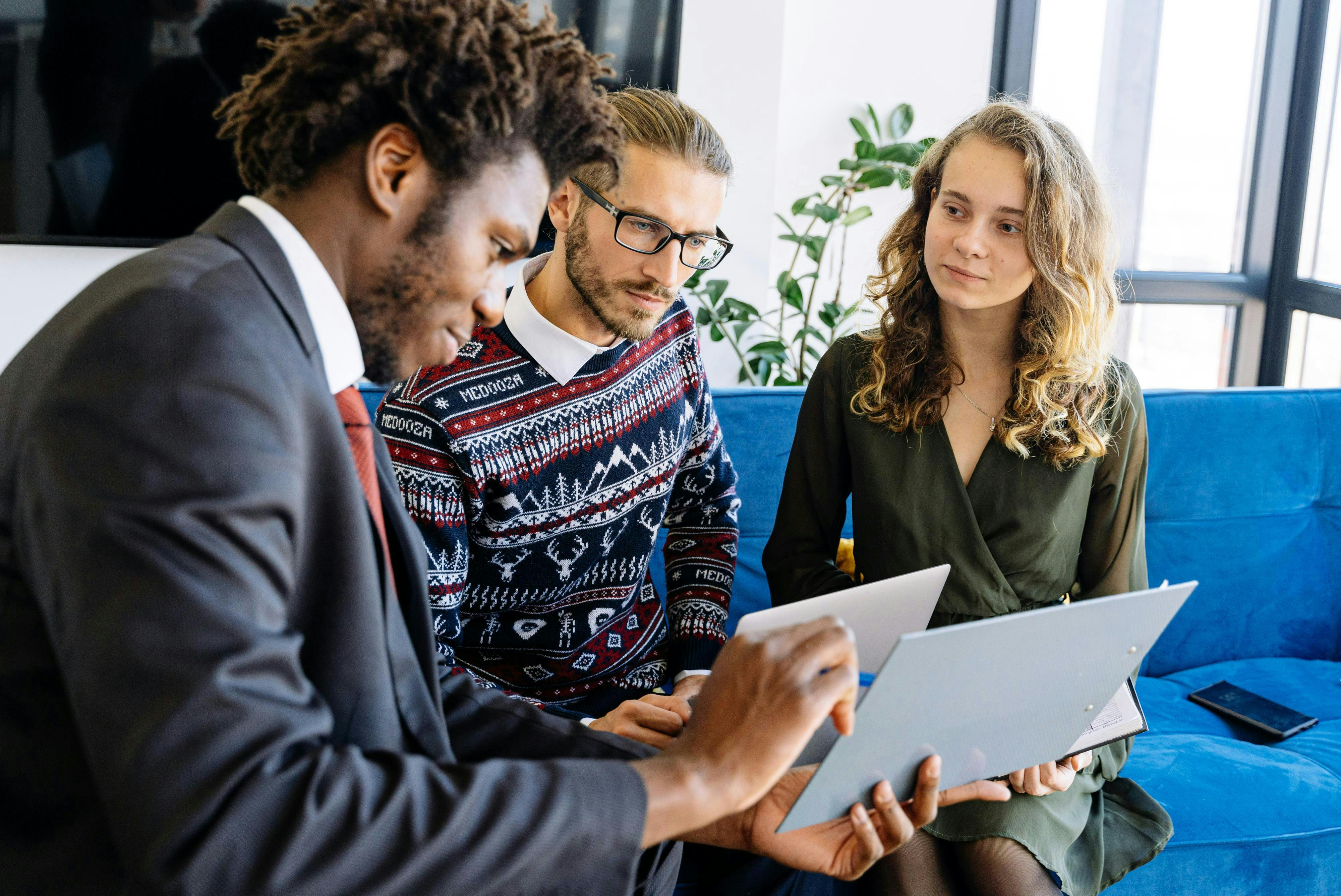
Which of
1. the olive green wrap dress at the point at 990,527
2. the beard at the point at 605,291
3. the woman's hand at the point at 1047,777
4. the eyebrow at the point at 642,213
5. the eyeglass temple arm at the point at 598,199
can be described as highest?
the eyeglass temple arm at the point at 598,199

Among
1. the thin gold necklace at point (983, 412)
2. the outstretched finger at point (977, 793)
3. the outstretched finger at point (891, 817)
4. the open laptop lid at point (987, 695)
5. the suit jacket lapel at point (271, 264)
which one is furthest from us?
the thin gold necklace at point (983, 412)

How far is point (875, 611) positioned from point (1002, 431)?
50 centimetres

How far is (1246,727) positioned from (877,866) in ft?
2.80

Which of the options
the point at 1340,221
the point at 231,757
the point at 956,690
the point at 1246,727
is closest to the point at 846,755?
the point at 956,690

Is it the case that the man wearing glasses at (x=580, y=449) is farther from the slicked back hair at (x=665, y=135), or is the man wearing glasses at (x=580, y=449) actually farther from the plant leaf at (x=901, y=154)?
the plant leaf at (x=901, y=154)

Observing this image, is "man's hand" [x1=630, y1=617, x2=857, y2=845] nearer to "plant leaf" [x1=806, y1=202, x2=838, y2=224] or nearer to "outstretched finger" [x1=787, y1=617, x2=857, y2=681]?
"outstretched finger" [x1=787, y1=617, x2=857, y2=681]

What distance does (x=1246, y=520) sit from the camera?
6.87ft

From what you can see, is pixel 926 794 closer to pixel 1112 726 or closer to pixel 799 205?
pixel 1112 726

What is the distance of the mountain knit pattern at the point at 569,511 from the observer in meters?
1.31

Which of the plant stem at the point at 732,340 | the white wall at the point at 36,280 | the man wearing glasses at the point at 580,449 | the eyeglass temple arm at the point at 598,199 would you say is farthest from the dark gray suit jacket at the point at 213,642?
the plant stem at the point at 732,340

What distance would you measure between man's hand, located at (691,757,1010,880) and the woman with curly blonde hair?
366 millimetres

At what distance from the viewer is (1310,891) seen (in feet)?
5.00

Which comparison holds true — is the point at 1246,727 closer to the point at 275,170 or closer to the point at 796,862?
the point at 796,862

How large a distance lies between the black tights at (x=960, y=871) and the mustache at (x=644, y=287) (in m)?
0.78
